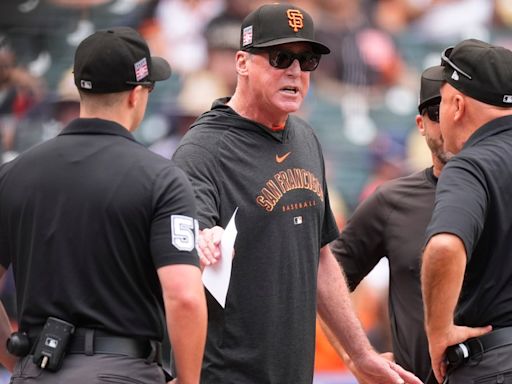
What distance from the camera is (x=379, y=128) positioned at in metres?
9.92

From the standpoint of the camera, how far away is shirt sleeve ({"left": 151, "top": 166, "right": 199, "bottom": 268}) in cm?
356

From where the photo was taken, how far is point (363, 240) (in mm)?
5371

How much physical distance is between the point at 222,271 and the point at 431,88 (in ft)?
5.37

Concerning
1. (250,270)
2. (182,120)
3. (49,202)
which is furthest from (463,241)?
(182,120)

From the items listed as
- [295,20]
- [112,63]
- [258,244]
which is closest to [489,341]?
[258,244]

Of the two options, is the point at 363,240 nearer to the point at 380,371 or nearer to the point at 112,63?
the point at 380,371

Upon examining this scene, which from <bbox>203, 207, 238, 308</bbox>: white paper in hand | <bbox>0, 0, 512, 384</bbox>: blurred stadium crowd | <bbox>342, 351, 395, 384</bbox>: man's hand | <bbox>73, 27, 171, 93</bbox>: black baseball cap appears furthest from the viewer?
<bbox>0, 0, 512, 384</bbox>: blurred stadium crowd

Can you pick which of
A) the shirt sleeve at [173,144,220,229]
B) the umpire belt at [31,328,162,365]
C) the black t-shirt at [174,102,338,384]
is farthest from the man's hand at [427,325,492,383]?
the umpire belt at [31,328,162,365]

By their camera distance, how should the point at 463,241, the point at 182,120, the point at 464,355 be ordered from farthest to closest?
the point at 182,120
the point at 464,355
the point at 463,241

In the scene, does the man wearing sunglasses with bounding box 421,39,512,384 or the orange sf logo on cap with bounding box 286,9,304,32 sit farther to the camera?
the orange sf logo on cap with bounding box 286,9,304,32

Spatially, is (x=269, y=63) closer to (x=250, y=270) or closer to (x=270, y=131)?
(x=270, y=131)

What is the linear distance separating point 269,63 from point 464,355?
1466 millimetres

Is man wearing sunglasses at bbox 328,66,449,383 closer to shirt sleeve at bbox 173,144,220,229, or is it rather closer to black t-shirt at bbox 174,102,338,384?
black t-shirt at bbox 174,102,338,384

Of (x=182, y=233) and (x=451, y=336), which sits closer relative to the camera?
(x=182, y=233)
